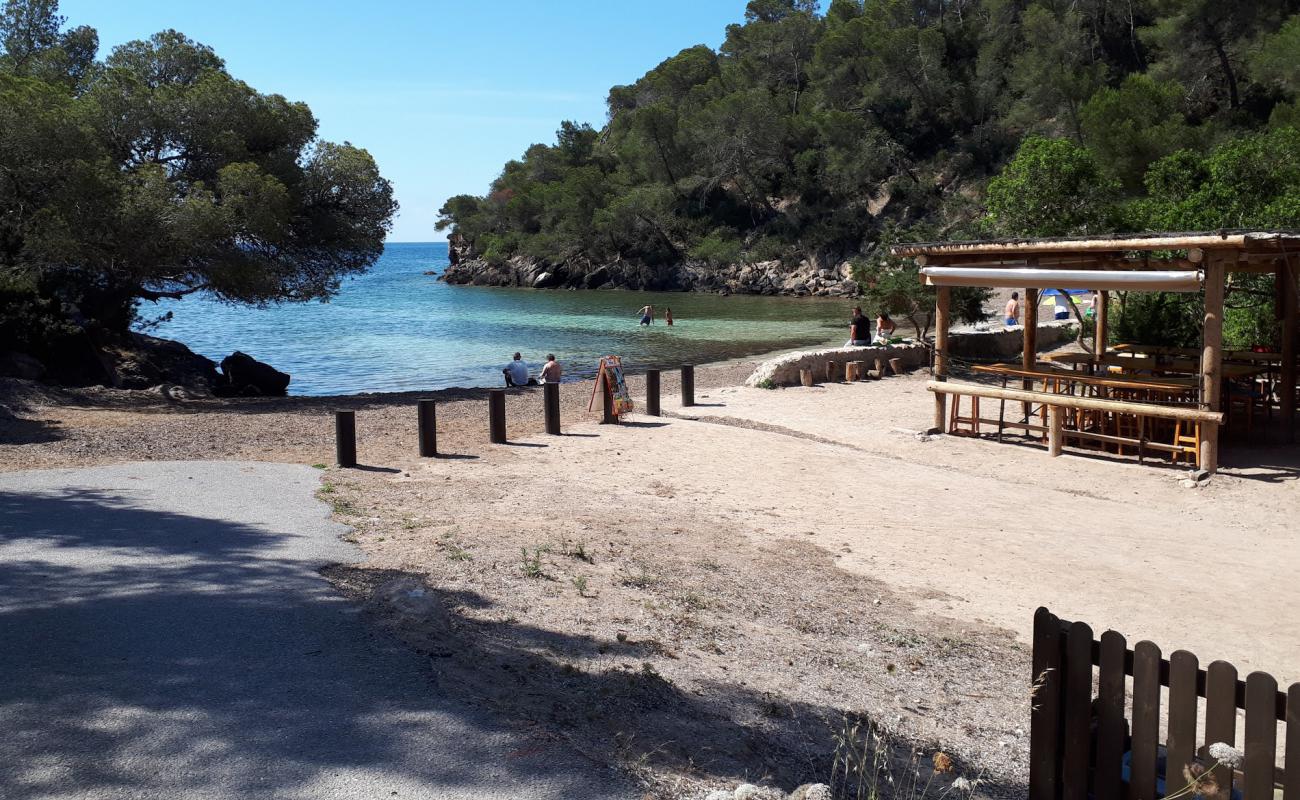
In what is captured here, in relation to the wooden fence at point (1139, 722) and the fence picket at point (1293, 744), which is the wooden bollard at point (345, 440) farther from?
the fence picket at point (1293, 744)

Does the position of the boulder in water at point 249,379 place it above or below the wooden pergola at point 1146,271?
below

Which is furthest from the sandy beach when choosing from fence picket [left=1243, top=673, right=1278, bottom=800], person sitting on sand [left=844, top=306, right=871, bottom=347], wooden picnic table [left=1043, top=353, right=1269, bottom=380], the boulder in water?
the boulder in water

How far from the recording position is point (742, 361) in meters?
28.6

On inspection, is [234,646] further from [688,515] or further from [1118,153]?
[1118,153]

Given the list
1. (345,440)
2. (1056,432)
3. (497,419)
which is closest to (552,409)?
(497,419)

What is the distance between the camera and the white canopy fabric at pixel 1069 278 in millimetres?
11438

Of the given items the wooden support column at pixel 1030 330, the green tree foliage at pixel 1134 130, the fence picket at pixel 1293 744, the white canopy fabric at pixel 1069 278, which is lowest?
the fence picket at pixel 1293 744

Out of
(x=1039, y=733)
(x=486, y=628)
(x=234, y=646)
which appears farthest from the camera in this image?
(x=486, y=628)

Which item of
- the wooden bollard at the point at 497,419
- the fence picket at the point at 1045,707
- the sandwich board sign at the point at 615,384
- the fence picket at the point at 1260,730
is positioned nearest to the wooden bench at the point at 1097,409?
the sandwich board sign at the point at 615,384

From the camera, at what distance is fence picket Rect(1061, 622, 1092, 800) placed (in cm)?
379

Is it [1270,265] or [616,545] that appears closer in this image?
[616,545]

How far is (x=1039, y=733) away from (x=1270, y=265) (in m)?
12.5

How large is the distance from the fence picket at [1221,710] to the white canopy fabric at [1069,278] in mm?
8994

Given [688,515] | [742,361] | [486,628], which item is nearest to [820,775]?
[486,628]
